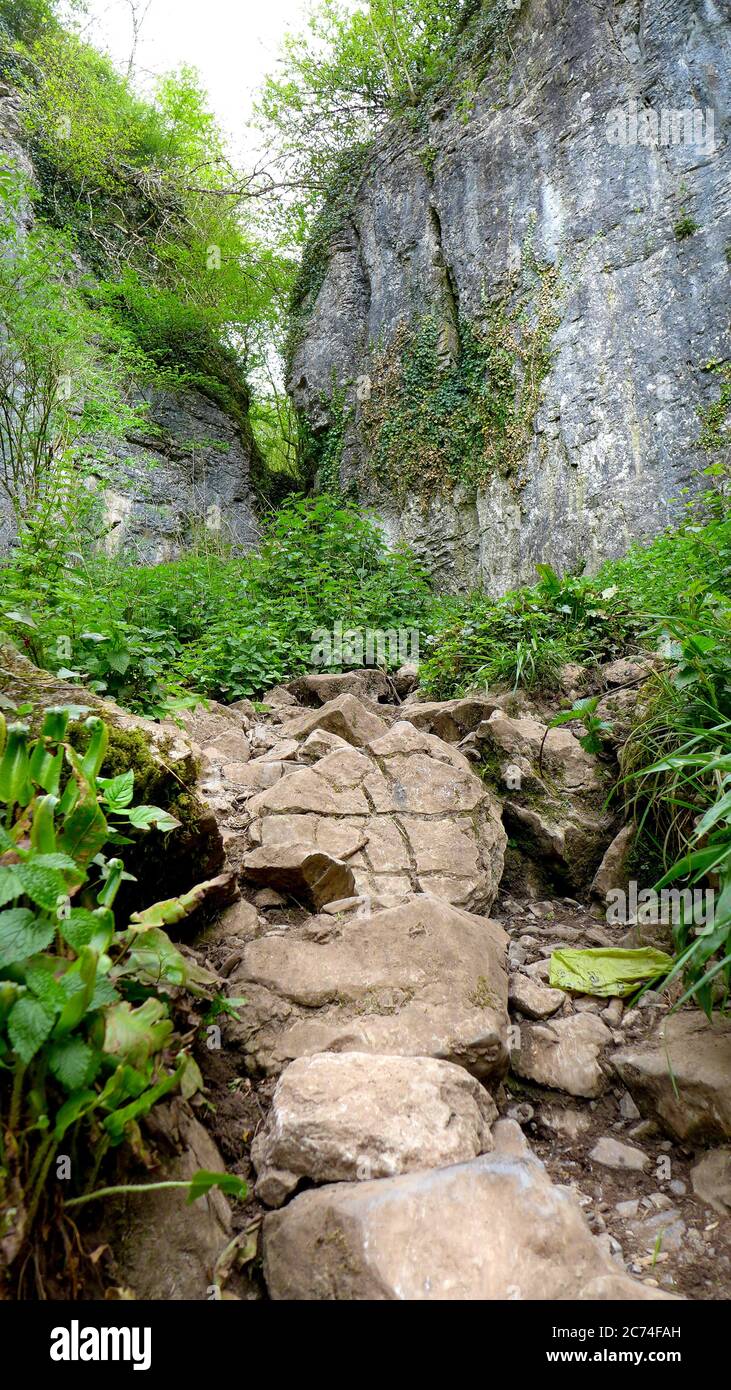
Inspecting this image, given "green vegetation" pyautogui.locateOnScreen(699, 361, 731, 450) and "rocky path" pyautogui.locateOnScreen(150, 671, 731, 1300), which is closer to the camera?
"rocky path" pyautogui.locateOnScreen(150, 671, 731, 1300)

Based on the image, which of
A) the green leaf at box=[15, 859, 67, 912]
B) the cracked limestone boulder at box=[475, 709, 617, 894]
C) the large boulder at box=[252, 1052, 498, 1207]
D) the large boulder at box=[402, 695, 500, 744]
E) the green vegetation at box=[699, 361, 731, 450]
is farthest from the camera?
the green vegetation at box=[699, 361, 731, 450]

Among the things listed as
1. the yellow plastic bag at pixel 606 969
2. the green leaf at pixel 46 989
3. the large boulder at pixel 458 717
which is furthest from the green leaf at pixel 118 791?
the large boulder at pixel 458 717

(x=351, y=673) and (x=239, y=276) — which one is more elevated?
(x=239, y=276)

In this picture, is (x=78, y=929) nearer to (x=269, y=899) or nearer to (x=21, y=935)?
(x=21, y=935)

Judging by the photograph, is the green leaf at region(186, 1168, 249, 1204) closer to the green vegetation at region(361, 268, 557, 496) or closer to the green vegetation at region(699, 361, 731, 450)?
the green vegetation at region(699, 361, 731, 450)

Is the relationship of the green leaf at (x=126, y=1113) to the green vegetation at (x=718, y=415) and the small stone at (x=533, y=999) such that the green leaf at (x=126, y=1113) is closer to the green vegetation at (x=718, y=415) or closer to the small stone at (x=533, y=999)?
the small stone at (x=533, y=999)

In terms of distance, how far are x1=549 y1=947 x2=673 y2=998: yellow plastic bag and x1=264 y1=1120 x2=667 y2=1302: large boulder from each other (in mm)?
978

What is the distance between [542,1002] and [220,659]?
4.05m

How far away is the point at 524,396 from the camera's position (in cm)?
955

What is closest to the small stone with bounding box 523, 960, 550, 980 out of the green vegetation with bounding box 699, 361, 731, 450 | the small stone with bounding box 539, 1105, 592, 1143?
the small stone with bounding box 539, 1105, 592, 1143

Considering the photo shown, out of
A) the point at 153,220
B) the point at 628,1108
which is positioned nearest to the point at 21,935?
the point at 628,1108

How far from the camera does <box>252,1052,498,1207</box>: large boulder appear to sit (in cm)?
145
